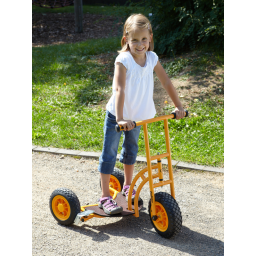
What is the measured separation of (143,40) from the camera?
262cm

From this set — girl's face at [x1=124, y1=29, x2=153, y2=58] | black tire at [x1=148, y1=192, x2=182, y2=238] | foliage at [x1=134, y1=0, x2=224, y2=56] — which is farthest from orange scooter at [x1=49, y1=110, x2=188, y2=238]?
foliage at [x1=134, y1=0, x2=224, y2=56]

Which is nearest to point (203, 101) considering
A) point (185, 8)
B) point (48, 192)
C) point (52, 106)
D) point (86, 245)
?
point (185, 8)

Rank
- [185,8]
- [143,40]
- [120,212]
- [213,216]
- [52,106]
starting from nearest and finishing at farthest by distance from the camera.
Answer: [143,40] → [120,212] → [213,216] → [52,106] → [185,8]

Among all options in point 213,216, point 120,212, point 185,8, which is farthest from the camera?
point 185,8

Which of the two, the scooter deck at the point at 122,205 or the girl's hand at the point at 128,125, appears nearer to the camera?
the girl's hand at the point at 128,125

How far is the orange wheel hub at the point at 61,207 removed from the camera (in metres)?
3.03

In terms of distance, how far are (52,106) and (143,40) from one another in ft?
13.1

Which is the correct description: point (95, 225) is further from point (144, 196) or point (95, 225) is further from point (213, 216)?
point (213, 216)

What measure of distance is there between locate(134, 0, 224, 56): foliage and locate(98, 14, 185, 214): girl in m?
4.09

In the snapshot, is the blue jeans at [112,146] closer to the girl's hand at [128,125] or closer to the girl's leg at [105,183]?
the girl's leg at [105,183]

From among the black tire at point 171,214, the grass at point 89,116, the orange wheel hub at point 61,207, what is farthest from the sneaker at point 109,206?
the grass at point 89,116

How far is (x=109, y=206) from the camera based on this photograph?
3025mm

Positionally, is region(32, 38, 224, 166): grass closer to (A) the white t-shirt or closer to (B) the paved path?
(B) the paved path

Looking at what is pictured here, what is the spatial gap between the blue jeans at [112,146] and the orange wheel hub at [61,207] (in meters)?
0.43
